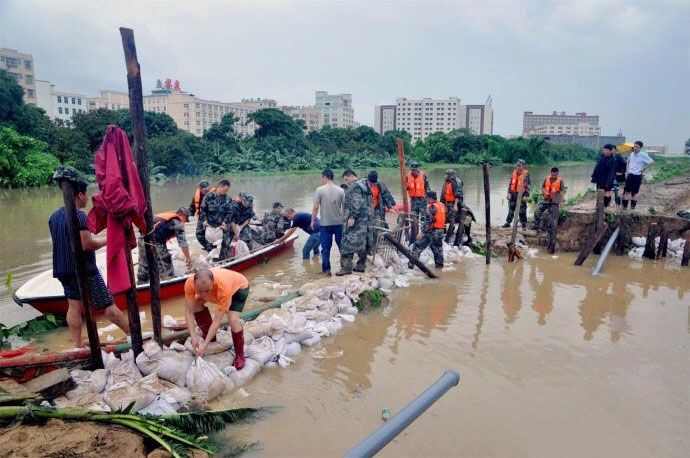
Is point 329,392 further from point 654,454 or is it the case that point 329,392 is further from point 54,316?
point 54,316

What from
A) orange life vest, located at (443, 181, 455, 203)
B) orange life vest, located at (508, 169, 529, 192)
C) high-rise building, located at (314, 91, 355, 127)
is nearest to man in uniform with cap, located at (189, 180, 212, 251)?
orange life vest, located at (443, 181, 455, 203)

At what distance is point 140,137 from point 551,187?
29.4 ft

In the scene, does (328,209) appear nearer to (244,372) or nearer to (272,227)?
(272,227)

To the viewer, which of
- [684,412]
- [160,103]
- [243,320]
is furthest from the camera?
[160,103]

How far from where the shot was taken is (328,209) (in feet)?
26.1

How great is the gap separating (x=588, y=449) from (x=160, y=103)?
296 feet

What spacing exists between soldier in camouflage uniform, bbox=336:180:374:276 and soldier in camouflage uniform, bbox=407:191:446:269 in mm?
1309

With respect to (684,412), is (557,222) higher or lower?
higher

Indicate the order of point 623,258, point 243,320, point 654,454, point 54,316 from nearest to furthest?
point 654,454
point 243,320
point 54,316
point 623,258

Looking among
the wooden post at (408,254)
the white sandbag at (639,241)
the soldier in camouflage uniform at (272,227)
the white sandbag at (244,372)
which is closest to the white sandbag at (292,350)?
the white sandbag at (244,372)

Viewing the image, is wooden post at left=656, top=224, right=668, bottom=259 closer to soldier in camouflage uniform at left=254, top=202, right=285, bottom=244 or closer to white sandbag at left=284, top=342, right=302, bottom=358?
soldier in camouflage uniform at left=254, top=202, right=285, bottom=244

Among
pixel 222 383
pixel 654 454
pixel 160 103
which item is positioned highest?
pixel 160 103

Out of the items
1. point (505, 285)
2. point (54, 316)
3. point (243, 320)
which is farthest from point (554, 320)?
point (54, 316)

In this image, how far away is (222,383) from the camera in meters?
4.14
